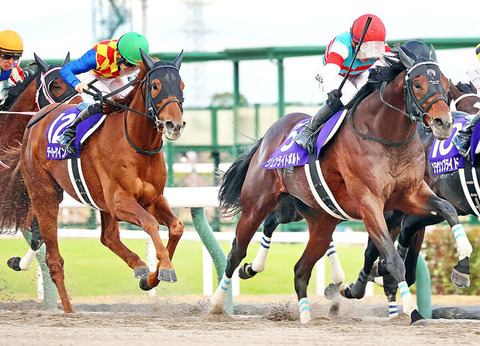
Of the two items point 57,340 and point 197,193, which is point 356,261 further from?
point 57,340

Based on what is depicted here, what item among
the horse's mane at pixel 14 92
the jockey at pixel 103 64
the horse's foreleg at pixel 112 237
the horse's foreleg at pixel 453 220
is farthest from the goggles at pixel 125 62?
the horse's foreleg at pixel 453 220

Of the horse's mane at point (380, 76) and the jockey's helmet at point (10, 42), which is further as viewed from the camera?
the jockey's helmet at point (10, 42)

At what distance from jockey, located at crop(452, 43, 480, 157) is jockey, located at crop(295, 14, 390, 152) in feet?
2.42

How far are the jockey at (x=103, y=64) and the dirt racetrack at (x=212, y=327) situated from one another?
4.24ft

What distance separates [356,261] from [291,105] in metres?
2.48

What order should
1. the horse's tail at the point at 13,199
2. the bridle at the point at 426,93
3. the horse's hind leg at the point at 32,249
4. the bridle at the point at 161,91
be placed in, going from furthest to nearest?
the horse's tail at the point at 13,199, the horse's hind leg at the point at 32,249, the bridle at the point at 161,91, the bridle at the point at 426,93

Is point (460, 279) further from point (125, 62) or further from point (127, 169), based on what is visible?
point (125, 62)

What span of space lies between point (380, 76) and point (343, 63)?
15.7 inches

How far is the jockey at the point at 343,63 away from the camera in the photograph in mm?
5465

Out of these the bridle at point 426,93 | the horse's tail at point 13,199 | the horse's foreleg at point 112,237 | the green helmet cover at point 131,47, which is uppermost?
the green helmet cover at point 131,47

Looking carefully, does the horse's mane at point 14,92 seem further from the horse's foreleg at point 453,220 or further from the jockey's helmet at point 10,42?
the horse's foreleg at point 453,220

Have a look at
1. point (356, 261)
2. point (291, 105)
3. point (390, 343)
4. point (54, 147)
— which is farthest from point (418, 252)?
point (356, 261)

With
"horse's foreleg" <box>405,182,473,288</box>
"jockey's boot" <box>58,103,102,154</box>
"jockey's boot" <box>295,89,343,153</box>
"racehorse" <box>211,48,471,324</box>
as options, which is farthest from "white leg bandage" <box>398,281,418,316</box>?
"jockey's boot" <box>58,103,102,154</box>

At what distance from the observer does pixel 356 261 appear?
11.8m
